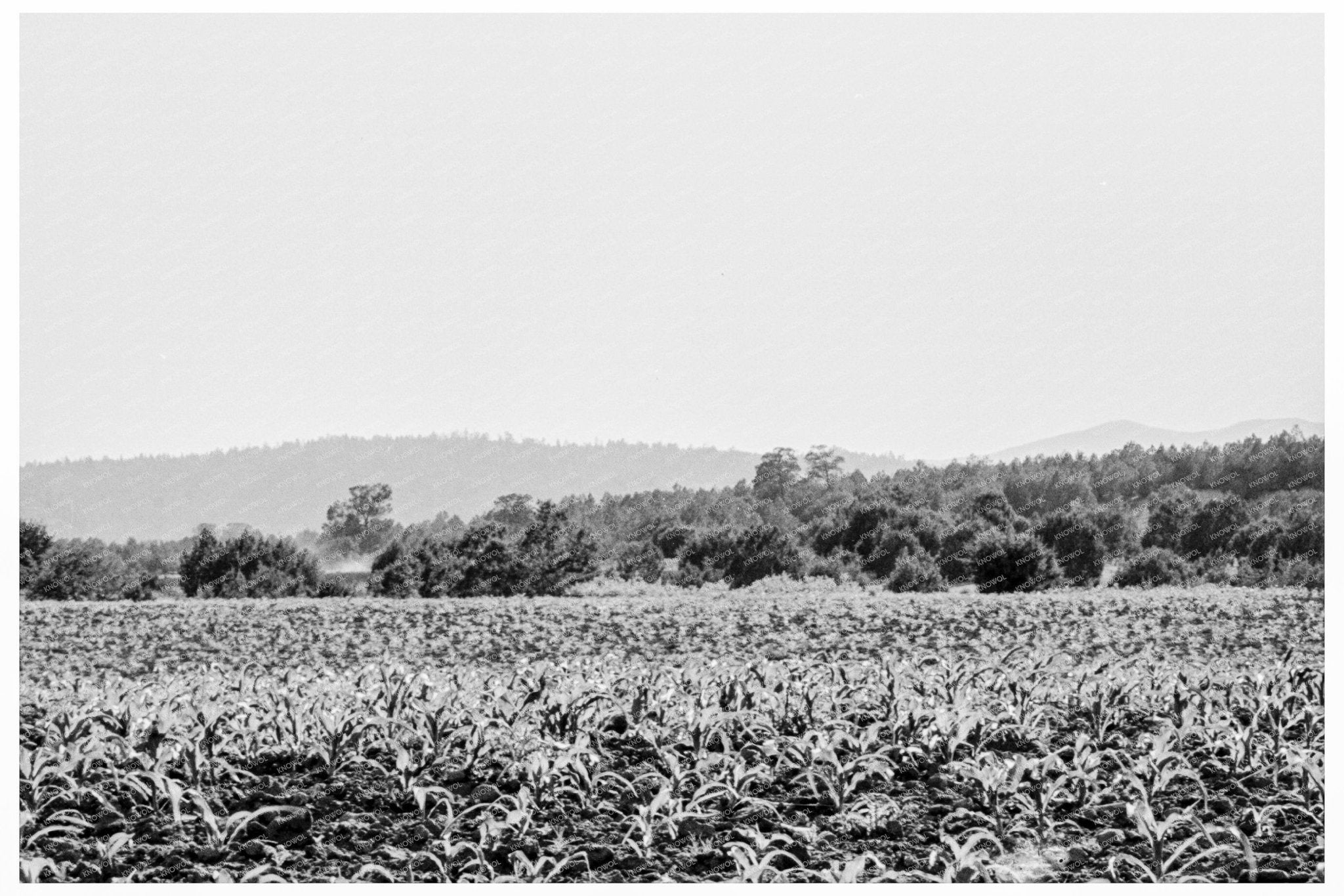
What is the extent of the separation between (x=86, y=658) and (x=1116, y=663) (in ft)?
30.7

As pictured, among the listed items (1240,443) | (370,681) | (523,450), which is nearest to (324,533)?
(523,450)

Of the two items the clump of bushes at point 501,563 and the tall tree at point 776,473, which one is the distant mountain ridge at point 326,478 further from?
the clump of bushes at point 501,563

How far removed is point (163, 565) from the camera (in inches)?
1592

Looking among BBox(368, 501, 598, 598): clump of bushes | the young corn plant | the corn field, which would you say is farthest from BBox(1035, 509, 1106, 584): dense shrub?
the young corn plant

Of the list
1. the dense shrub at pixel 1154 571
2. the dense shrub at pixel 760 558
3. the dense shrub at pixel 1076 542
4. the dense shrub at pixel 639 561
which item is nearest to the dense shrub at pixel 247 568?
the dense shrub at pixel 639 561

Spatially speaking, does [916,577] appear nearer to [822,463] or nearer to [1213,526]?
[1213,526]

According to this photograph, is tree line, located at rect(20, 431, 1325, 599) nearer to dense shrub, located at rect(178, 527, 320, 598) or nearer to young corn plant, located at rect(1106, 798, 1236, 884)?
dense shrub, located at rect(178, 527, 320, 598)

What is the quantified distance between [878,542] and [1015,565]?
8.03 meters

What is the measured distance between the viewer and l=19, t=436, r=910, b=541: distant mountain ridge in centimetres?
6788

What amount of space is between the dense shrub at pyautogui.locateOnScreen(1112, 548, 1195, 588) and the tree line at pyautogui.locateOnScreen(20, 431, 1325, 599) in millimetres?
53

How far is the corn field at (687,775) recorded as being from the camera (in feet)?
13.3

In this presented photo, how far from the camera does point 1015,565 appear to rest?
992 inches

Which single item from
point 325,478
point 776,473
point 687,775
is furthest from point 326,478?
point 687,775

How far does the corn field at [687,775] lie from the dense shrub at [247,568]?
70.8 ft
